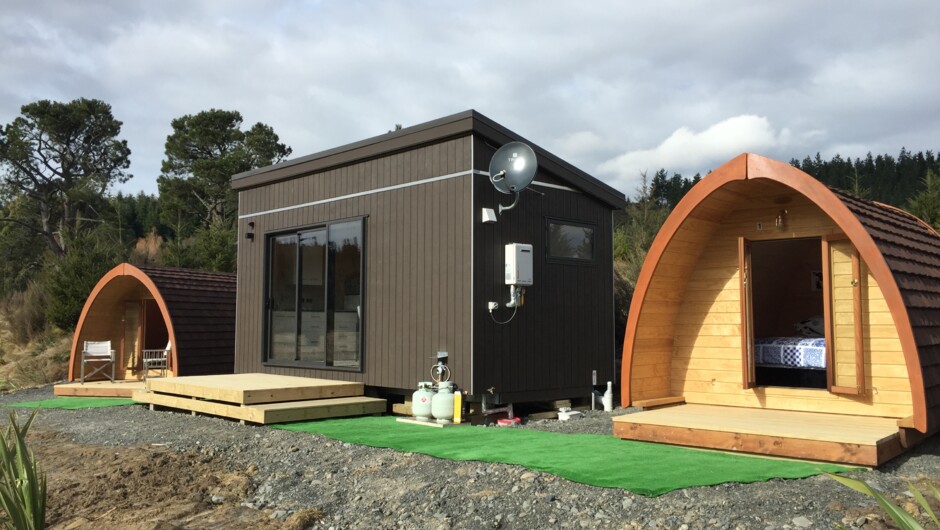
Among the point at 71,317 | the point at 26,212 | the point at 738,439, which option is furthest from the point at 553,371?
the point at 26,212

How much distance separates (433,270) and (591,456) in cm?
343

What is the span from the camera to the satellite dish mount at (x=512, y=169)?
7418 mm

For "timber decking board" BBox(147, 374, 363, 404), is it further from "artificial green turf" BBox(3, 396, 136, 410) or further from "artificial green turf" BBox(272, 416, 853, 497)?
"artificial green turf" BBox(3, 396, 136, 410)

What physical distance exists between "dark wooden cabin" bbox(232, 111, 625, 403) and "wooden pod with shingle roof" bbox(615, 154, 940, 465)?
1661 millimetres

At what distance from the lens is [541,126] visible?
519 inches

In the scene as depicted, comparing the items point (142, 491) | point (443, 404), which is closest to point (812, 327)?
point (443, 404)

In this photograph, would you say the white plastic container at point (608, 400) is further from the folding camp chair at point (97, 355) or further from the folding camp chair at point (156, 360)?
the folding camp chair at point (97, 355)

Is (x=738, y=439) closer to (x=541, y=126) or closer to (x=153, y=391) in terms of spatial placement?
(x=153, y=391)

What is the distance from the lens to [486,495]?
4.19 m

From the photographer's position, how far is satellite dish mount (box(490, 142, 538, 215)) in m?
7.42

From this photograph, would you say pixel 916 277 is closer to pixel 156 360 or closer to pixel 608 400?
pixel 608 400

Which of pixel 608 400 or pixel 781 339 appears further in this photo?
pixel 608 400

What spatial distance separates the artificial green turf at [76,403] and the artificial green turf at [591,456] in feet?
15.2

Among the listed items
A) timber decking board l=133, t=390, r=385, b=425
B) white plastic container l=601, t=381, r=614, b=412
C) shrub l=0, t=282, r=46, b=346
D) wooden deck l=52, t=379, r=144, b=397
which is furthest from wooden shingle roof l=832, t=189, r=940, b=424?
shrub l=0, t=282, r=46, b=346
